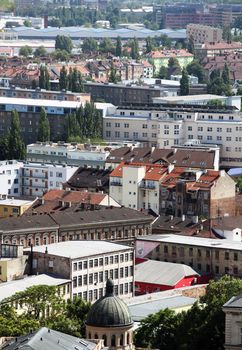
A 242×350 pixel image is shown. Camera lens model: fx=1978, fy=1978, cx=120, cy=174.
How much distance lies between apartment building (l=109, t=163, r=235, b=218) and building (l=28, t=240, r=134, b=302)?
1491 cm

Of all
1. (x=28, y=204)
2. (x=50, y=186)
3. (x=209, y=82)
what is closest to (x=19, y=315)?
(x=28, y=204)

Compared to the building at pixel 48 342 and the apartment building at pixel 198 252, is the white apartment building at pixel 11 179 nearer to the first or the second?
the apartment building at pixel 198 252

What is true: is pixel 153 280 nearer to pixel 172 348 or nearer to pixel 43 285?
pixel 43 285

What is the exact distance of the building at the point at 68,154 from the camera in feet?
345

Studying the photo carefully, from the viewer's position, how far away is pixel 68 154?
10675 cm

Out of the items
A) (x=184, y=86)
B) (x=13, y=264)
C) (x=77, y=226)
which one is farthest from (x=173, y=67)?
(x=13, y=264)

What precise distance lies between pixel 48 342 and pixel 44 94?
86605 millimetres

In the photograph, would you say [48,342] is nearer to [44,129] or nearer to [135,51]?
[44,129]

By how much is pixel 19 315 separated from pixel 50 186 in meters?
38.6

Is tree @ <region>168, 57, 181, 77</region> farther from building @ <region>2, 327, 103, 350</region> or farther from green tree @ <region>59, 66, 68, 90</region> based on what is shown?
building @ <region>2, 327, 103, 350</region>

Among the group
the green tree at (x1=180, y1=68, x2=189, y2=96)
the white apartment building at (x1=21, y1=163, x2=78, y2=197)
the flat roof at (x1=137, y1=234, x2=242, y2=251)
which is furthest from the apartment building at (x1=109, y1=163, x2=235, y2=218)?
the green tree at (x1=180, y1=68, x2=189, y2=96)

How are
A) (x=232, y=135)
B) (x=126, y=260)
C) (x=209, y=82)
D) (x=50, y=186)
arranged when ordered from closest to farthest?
(x=126, y=260)
(x=50, y=186)
(x=232, y=135)
(x=209, y=82)

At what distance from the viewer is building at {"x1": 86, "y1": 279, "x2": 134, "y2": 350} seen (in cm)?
5406

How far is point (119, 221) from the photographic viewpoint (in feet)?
277
